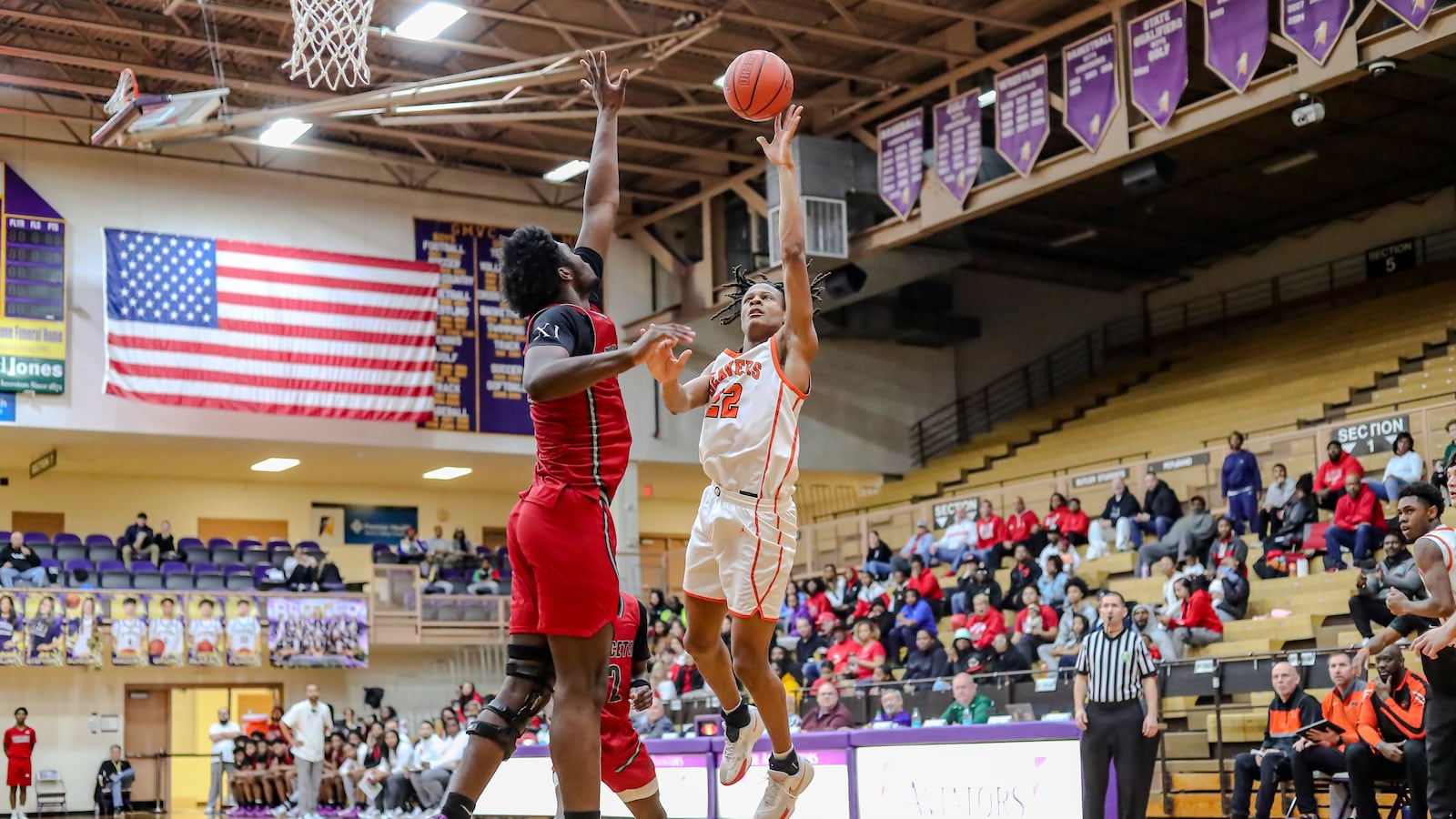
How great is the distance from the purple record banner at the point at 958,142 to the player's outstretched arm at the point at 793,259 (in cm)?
1333

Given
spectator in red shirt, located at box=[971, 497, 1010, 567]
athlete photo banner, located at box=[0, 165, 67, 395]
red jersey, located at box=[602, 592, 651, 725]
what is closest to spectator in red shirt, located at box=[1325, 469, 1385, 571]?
spectator in red shirt, located at box=[971, 497, 1010, 567]

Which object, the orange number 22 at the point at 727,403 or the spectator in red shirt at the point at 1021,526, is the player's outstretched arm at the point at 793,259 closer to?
the orange number 22 at the point at 727,403

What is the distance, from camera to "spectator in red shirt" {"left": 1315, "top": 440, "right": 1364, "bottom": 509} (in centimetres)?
1612

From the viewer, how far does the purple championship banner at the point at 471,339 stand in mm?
23656

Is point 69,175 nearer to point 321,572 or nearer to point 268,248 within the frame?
point 268,248

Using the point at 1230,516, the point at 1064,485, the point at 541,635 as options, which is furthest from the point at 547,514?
the point at 1064,485

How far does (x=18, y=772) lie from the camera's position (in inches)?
814

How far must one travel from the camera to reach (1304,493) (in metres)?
15.9

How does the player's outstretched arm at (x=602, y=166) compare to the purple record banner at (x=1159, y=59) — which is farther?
the purple record banner at (x=1159, y=59)

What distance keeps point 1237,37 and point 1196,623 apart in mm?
5892

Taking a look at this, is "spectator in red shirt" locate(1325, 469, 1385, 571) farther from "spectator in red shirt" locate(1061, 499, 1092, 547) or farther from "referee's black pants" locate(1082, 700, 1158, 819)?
"referee's black pants" locate(1082, 700, 1158, 819)

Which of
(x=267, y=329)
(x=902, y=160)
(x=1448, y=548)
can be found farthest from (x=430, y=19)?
(x=1448, y=548)

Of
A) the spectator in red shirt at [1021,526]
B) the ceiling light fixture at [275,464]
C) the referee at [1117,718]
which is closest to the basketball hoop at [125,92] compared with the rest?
the ceiling light fixture at [275,464]

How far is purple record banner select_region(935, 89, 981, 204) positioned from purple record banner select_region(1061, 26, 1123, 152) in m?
1.29
